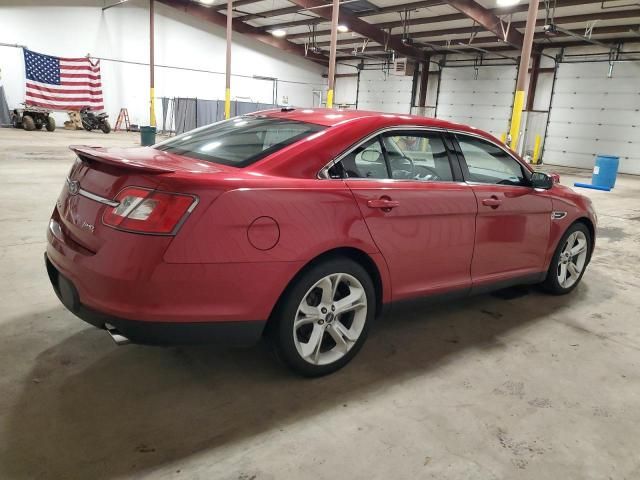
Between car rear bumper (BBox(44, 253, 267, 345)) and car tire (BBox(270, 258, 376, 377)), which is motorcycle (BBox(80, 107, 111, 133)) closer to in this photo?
car rear bumper (BBox(44, 253, 267, 345))

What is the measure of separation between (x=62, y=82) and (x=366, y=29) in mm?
13427

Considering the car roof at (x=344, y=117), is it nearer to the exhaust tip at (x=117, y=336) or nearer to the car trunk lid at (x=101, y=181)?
the car trunk lid at (x=101, y=181)

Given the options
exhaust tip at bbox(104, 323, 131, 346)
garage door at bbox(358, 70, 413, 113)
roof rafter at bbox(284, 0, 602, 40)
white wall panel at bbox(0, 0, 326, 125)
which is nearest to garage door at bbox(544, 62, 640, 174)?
roof rafter at bbox(284, 0, 602, 40)

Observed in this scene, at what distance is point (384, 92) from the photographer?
86.3 feet

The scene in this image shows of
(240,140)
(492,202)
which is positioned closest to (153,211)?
(240,140)

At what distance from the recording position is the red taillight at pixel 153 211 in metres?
2.00

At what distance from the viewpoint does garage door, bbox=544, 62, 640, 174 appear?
58.8ft

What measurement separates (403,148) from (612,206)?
868 centimetres

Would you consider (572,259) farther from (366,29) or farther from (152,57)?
(152,57)

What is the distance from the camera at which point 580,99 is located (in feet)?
62.7

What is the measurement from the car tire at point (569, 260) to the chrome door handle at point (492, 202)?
0.99 metres

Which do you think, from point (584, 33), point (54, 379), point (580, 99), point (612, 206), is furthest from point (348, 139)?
point (580, 99)

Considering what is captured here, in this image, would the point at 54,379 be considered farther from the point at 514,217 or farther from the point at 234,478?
the point at 514,217

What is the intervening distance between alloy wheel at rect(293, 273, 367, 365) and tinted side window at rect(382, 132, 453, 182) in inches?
27.9
